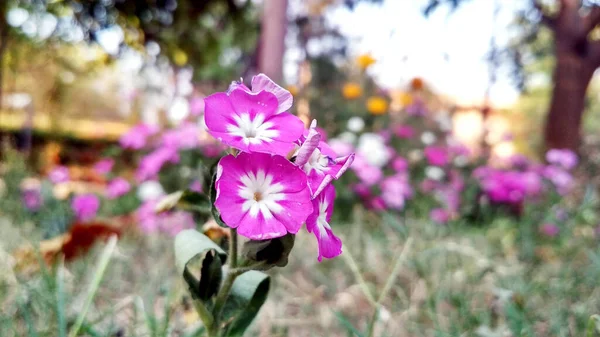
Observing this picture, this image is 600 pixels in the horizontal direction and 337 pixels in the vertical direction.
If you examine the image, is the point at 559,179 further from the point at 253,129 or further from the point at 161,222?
the point at 253,129

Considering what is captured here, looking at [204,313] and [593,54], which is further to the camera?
[593,54]

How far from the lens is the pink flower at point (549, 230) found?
6.57 ft

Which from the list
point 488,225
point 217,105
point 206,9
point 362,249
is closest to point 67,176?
point 206,9

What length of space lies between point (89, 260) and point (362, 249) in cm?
85

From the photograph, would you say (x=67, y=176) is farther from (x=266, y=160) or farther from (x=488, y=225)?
(x=266, y=160)

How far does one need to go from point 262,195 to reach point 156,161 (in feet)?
6.78

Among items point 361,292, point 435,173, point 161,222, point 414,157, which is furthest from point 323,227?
point 414,157

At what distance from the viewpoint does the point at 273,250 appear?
1.71 ft

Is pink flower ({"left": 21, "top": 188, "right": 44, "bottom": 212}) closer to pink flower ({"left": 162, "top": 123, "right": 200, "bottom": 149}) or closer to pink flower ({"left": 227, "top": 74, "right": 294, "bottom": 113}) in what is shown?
pink flower ({"left": 162, "top": 123, "right": 200, "bottom": 149})

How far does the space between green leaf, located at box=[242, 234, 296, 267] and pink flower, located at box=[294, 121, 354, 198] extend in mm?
61

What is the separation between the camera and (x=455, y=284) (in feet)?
4.27

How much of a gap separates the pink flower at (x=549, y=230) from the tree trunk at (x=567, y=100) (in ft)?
6.66

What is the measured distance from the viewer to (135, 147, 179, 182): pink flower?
246 centimetres

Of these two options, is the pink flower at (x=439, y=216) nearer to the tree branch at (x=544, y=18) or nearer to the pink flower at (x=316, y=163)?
the pink flower at (x=316, y=163)
